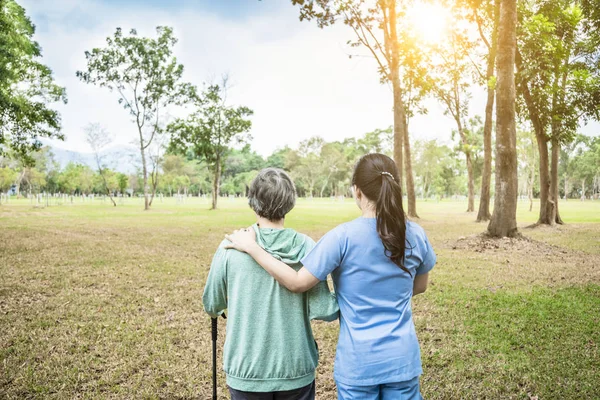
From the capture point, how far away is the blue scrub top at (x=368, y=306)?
1.92m

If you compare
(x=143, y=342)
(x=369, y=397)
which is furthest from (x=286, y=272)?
(x=143, y=342)

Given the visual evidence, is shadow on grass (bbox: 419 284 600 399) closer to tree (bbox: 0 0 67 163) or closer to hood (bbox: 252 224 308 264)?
hood (bbox: 252 224 308 264)

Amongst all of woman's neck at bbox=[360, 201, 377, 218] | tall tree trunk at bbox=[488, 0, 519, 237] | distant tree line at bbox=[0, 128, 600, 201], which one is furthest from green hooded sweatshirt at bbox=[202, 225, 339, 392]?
distant tree line at bbox=[0, 128, 600, 201]

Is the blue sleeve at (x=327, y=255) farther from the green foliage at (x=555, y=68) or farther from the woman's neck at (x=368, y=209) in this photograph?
the green foliage at (x=555, y=68)

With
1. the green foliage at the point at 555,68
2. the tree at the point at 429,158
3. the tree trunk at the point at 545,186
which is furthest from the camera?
the tree at the point at 429,158

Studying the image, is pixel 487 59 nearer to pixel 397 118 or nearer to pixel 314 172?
pixel 397 118

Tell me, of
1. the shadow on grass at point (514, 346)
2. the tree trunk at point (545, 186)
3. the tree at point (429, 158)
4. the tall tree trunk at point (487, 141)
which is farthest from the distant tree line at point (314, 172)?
the shadow on grass at point (514, 346)

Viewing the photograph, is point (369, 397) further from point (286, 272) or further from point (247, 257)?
point (247, 257)

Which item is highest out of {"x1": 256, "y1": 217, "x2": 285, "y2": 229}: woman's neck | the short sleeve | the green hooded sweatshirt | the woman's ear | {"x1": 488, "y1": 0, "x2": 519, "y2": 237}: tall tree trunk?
{"x1": 488, "y1": 0, "x2": 519, "y2": 237}: tall tree trunk

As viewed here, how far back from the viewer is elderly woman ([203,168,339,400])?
210 centimetres

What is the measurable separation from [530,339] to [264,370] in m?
4.47

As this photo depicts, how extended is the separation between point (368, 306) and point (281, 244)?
52cm

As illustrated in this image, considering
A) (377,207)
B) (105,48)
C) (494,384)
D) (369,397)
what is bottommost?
(494,384)

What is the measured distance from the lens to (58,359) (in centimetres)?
469
